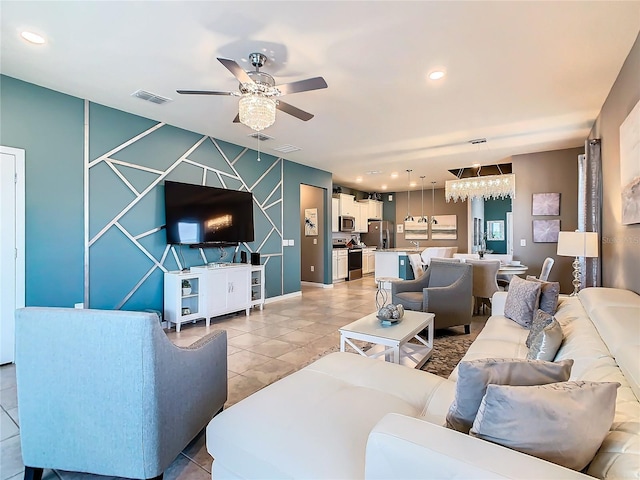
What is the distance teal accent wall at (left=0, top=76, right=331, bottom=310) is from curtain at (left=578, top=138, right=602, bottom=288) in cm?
498

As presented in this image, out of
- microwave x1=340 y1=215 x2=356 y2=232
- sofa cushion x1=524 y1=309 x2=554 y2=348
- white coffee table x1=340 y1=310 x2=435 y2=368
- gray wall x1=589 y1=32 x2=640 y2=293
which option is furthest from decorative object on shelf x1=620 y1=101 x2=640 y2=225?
microwave x1=340 y1=215 x2=356 y2=232

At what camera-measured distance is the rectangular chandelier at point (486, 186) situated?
5.64m

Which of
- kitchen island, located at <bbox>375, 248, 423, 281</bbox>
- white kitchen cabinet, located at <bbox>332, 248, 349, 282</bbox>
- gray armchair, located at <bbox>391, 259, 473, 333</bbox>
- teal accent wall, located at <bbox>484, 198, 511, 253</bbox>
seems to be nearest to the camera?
gray armchair, located at <bbox>391, 259, 473, 333</bbox>

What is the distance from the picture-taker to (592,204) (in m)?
3.82

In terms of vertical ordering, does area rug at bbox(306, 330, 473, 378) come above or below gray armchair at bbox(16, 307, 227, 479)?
below

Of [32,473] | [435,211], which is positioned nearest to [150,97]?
[32,473]

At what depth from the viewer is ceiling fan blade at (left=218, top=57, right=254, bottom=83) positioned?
7.34 feet

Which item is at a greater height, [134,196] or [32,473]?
[134,196]

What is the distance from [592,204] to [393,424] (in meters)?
4.19

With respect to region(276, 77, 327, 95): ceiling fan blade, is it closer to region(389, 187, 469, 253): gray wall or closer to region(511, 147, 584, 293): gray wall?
region(511, 147, 584, 293): gray wall

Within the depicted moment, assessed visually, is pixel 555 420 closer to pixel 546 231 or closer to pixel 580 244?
pixel 580 244

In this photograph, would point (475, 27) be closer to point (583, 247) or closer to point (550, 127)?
point (583, 247)

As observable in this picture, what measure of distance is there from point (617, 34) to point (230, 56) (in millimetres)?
3005

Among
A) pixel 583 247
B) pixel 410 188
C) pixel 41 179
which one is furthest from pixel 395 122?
pixel 410 188
